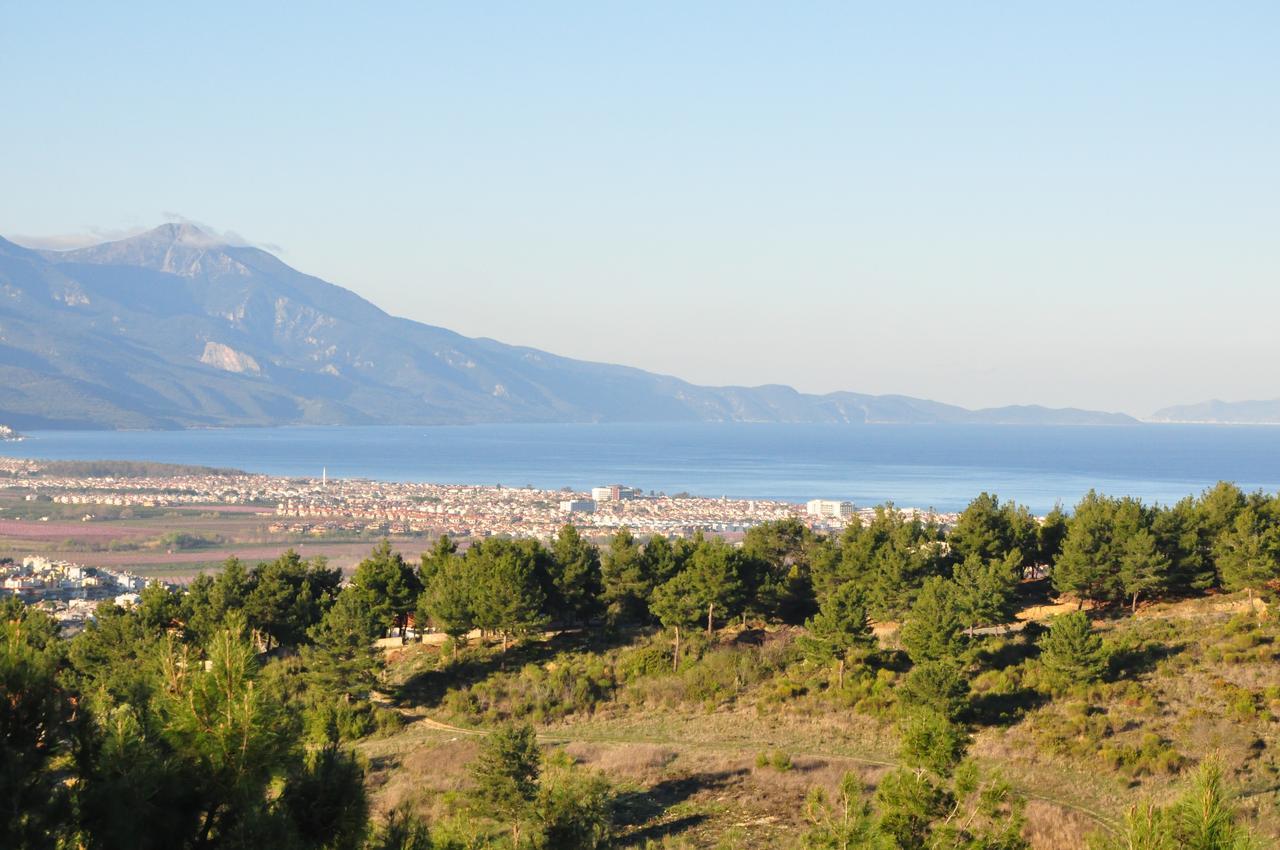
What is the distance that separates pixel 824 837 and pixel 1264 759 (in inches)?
631

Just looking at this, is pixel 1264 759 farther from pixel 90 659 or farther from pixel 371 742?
pixel 90 659

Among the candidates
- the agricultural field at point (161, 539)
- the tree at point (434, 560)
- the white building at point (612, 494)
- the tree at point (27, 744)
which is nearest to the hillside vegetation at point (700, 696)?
the tree at point (27, 744)

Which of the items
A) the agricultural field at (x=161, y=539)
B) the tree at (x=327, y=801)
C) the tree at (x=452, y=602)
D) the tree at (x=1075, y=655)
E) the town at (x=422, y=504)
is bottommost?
the agricultural field at (x=161, y=539)

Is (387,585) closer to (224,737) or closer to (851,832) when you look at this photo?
(851,832)

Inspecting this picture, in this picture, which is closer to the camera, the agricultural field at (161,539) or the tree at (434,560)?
the tree at (434,560)

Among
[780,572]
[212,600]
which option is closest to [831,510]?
[780,572]

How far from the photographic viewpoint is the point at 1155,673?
100 feet

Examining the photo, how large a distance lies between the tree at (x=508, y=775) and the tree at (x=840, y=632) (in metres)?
11.9

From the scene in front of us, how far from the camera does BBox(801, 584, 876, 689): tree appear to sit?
32875 millimetres

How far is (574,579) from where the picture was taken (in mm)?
41031

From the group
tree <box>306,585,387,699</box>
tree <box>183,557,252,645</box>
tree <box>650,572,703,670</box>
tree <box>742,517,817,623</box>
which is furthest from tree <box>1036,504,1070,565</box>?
tree <box>183,557,252,645</box>

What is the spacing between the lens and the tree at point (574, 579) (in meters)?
41.1

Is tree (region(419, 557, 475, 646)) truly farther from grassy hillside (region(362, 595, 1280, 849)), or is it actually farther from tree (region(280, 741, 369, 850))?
tree (region(280, 741, 369, 850))

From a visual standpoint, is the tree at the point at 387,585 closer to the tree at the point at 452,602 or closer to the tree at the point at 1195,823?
the tree at the point at 452,602
